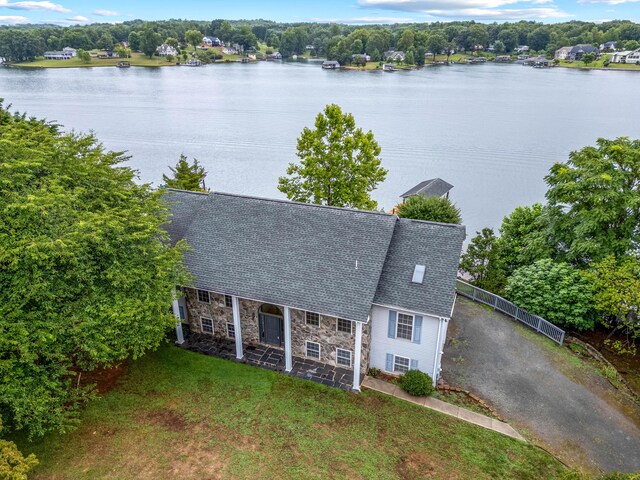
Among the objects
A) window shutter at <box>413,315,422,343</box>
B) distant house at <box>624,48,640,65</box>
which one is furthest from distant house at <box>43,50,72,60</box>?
distant house at <box>624,48,640,65</box>

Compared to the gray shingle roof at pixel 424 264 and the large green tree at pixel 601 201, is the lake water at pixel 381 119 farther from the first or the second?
the gray shingle roof at pixel 424 264

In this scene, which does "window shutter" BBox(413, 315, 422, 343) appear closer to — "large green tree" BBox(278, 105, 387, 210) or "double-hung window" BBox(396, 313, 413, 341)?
"double-hung window" BBox(396, 313, 413, 341)

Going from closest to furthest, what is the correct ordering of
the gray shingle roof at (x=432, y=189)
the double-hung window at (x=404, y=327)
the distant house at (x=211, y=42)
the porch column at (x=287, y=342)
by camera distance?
1. the double-hung window at (x=404, y=327)
2. the porch column at (x=287, y=342)
3. the gray shingle roof at (x=432, y=189)
4. the distant house at (x=211, y=42)

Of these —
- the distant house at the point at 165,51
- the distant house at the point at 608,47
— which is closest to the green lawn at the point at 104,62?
the distant house at the point at 165,51

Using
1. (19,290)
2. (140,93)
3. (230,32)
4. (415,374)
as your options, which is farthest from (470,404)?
(230,32)

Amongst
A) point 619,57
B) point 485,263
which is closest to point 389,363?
point 485,263

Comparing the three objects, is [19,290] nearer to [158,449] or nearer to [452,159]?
[158,449]
